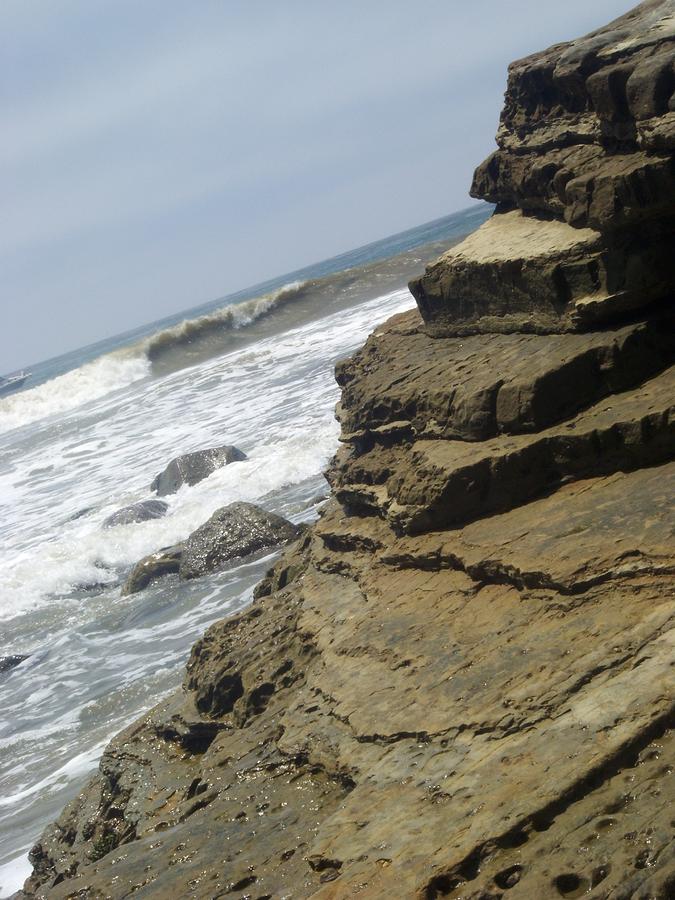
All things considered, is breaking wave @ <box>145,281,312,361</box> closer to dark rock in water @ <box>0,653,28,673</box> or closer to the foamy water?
the foamy water

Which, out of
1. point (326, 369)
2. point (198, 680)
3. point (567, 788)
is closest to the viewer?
point (567, 788)

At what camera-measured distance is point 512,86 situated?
592 centimetres

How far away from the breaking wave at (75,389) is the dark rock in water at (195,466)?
18246 mm

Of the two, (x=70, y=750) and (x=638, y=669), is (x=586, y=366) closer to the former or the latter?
(x=638, y=669)

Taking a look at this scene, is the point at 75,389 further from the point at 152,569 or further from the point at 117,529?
the point at 152,569

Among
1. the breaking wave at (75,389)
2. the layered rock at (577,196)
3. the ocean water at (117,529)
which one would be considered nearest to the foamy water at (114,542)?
the ocean water at (117,529)

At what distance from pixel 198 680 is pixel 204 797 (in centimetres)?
128

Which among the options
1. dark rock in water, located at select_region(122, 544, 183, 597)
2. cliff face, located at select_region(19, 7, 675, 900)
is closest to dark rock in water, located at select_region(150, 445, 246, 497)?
dark rock in water, located at select_region(122, 544, 183, 597)

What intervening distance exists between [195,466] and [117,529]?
1563mm

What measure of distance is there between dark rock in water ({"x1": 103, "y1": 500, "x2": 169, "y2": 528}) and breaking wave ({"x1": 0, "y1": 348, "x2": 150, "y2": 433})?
747 inches

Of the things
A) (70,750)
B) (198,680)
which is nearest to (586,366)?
(198,680)

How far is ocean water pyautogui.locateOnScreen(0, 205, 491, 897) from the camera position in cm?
683

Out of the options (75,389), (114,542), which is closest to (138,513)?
(114,542)

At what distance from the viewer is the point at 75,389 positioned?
32562mm
